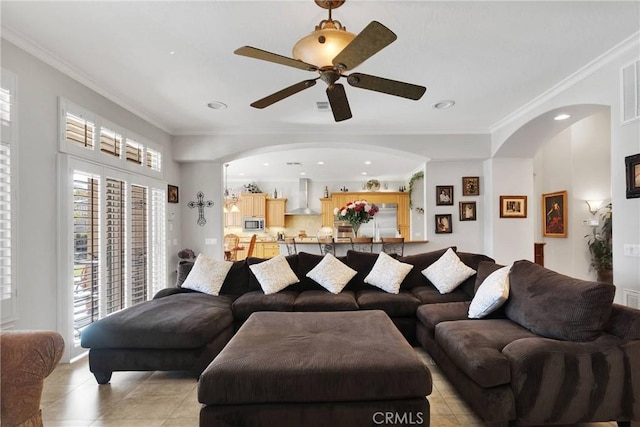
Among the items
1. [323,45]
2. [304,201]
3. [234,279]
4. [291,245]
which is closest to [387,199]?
[304,201]

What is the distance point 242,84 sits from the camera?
3590 mm

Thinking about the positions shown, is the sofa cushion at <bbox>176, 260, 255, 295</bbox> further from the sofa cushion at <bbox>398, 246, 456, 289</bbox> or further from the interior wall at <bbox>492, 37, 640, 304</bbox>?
the interior wall at <bbox>492, 37, 640, 304</bbox>

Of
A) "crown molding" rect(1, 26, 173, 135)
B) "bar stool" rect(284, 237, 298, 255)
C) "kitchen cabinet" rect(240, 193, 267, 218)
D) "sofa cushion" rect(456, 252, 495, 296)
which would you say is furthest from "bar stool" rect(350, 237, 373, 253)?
"kitchen cabinet" rect(240, 193, 267, 218)

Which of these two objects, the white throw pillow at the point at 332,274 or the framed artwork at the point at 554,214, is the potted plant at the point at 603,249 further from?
the white throw pillow at the point at 332,274

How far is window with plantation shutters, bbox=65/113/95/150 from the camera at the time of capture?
3264 millimetres

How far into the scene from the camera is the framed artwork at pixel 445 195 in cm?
573

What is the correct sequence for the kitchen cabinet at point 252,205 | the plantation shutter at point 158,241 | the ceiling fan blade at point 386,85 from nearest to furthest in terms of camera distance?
the ceiling fan blade at point 386,85, the plantation shutter at point 158,241, the kitchen cabinet at point 252,205

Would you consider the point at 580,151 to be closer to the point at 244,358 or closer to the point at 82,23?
the point at 244,358

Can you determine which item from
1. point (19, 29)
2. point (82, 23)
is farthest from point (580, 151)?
point (19, 29)

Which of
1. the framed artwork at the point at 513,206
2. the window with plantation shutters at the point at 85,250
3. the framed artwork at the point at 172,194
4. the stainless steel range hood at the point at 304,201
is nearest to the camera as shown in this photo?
the window with plantation shutters at the point at 85,250

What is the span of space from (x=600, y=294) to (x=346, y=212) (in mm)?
3390

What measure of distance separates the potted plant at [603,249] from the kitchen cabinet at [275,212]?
7499 millimetres

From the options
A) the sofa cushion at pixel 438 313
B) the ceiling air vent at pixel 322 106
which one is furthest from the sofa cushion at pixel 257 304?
the ceiling air vent at pixel 322 106

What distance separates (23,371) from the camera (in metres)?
1.57
